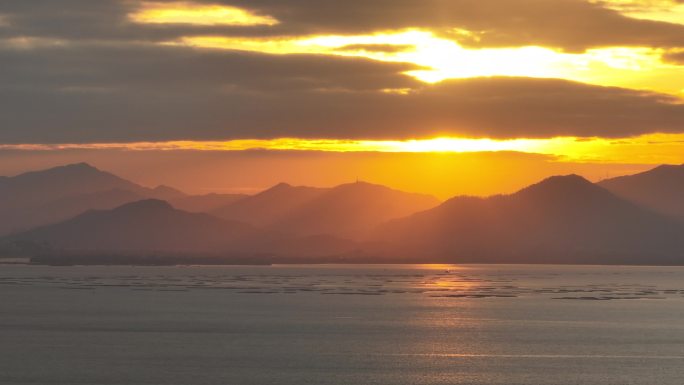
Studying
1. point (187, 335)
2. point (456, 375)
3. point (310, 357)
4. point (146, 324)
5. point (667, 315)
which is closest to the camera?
point (456, 375)

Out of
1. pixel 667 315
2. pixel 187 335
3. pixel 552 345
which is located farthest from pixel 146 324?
pixel 667 315

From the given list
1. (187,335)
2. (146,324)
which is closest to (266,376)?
(187,335)

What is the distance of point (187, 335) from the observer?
118688mm

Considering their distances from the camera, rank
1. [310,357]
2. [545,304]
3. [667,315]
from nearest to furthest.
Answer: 1. [310,357]
2. [667,315]
3. [545,304]

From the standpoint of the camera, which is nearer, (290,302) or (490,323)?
(490,323)

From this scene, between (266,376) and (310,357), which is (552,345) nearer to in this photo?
(310,357)

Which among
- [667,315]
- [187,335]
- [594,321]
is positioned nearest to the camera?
[187,335]

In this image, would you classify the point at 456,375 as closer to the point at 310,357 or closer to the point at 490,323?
the point at 310,357

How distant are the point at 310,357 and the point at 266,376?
1347cm

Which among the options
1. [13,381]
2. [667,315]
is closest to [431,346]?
[13,381]

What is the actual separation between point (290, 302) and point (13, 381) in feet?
333

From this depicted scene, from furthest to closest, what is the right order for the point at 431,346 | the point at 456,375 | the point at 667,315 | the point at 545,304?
the point at 545,304 < the point at 667,315 < the point at 431,346 < the point at 456,375

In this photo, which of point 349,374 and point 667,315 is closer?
point 349,374

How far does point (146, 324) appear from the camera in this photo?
132 meters
